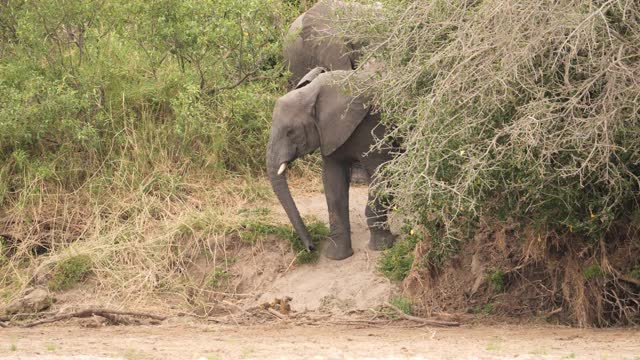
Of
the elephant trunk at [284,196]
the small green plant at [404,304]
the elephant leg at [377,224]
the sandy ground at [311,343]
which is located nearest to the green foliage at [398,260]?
the elephant leg at [377,224]

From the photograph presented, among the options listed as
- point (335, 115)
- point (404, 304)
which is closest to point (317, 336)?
point (404, 304)

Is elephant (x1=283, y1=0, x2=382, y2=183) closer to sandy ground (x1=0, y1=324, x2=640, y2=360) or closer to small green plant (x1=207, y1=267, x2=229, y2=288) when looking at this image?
small green plant (x1=207, y1=267, x2=229, y2=288)

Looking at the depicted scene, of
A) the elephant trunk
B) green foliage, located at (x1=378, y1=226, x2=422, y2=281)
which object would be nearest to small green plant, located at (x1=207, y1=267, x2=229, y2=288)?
the elephant trunk

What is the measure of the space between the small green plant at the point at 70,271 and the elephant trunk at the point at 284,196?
5.97 ft

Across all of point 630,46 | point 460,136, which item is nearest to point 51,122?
point 460,136

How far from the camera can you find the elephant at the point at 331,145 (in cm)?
1199

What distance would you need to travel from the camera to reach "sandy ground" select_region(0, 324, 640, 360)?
26.7ft

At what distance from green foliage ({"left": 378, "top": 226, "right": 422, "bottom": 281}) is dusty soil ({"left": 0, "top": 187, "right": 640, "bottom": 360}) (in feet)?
0.34

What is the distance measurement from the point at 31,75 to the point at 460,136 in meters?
5.61

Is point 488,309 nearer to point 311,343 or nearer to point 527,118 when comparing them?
point 311,343

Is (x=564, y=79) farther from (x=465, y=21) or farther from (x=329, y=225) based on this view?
(x=329, y=225)

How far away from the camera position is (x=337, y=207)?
12242 mm

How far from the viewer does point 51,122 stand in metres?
13.4

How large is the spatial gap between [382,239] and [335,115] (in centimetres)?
118
